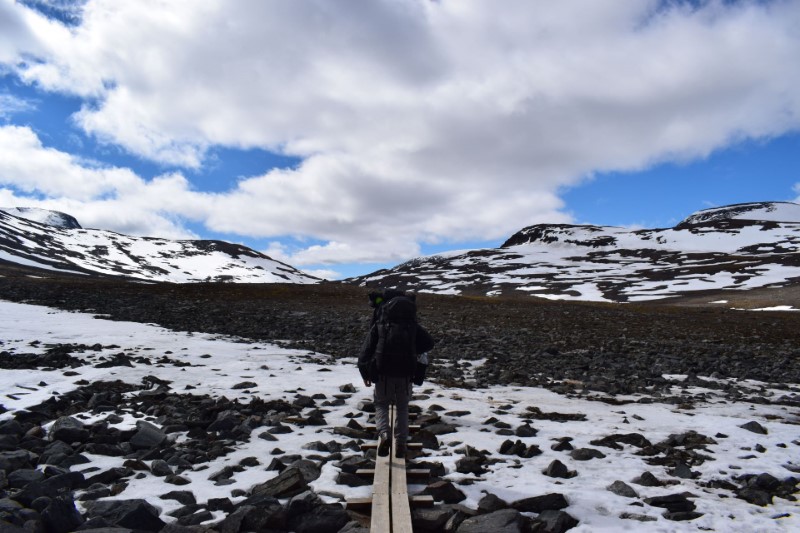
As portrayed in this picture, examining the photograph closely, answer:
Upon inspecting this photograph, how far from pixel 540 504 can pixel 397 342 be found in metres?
3.21

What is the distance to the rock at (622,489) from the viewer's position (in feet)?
21.3

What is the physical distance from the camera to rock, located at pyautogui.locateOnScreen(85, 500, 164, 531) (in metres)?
5.34

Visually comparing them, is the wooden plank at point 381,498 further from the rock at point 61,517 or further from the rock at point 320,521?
the rock at point 61,517

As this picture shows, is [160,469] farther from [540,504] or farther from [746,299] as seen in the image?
[746,299]

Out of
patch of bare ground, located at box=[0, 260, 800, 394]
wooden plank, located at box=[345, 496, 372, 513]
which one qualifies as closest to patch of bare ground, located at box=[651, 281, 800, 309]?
patch of bare ground, located at box=[0, 260, 800, 394]

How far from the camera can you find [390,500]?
5.98 m

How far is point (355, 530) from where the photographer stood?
5320 millimetres

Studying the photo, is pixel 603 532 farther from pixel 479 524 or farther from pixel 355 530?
pixel 355 530

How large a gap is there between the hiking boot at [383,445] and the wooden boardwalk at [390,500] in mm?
188

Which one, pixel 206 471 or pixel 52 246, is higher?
pixel 52 246

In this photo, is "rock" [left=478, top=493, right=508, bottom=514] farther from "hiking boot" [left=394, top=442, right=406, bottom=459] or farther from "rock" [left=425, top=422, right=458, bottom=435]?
"rock" [left=425, top=422, right=458, bottom=435]

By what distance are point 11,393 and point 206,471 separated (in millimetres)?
6781

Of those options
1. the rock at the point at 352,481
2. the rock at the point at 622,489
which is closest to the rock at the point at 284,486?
the rock at the point at 352,481

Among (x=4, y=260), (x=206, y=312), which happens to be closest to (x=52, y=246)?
(x=4, y=260)
